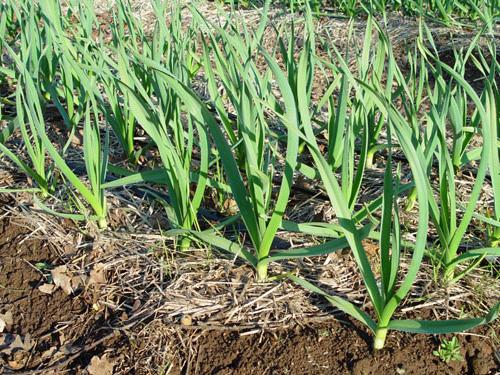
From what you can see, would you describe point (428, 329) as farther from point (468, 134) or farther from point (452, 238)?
point (468, 134)

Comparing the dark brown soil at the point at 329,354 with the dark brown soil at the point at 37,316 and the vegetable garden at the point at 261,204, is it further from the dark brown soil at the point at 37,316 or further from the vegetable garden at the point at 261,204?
the dark brown soil at the point at 37,316

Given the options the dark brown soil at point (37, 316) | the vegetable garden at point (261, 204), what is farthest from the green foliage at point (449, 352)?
the dark brown soil at point (37, 316)

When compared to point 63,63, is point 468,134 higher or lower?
lower

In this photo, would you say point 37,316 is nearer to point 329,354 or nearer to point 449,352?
point 329,354

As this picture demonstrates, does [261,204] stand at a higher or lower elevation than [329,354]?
higher

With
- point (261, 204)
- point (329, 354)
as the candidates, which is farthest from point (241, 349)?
point (261, 204)

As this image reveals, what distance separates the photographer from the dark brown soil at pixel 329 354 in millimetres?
1494

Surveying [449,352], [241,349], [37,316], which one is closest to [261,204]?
[241,349]

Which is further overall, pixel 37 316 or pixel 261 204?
pixel 37 316

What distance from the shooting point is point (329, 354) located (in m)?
1.54

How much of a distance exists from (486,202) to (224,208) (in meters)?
0.84

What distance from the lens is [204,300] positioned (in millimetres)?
1687

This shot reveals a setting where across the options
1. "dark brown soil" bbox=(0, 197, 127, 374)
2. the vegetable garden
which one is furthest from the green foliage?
"dark brown soil" bbox=(0, 197, 127, 374)

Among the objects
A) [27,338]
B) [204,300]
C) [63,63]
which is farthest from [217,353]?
[63,63]
